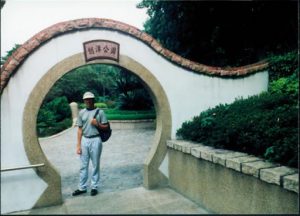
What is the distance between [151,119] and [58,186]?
37.6 feet

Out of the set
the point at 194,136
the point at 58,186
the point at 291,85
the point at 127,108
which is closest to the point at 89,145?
the point at 58,186

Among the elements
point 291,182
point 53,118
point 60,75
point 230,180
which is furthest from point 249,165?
point 53,118

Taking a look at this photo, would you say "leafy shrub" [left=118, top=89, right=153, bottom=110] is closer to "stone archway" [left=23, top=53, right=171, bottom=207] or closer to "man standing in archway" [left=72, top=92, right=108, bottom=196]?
"stone archway" [left=23, top=53, right=171, bottom=207]

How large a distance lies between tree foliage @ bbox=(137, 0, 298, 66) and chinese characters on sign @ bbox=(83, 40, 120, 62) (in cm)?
396

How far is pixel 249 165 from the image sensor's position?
372 centimetres

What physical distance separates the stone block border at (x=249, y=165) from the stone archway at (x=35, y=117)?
65cm

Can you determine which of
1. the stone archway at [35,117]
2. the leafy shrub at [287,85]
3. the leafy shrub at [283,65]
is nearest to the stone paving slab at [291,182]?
the stone archway at [35,117]

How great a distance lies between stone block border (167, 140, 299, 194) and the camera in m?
3.18

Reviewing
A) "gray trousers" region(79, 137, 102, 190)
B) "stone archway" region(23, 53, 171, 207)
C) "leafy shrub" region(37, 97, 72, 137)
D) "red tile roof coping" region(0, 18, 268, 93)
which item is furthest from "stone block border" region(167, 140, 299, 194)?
"leafy shrub" region(37, 97, 72, 137)

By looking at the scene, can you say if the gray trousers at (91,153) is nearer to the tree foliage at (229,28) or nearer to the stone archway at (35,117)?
the stone archway at (35,117)

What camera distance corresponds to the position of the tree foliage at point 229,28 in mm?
8039

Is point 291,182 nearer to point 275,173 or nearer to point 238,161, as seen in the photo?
point 275,173

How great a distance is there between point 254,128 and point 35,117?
11.8ft

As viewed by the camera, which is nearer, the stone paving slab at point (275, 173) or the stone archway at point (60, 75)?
the stone paving slab at point (275, 173)
